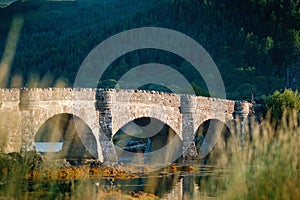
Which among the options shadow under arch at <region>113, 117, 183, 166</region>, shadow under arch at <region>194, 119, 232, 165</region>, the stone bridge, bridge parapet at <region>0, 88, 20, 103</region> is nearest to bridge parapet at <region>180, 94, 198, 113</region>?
the stone bridge

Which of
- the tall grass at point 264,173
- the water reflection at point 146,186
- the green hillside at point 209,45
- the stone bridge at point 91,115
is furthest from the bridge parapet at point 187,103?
the tall grass at point 264,173

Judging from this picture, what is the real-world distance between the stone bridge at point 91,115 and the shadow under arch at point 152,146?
0.47m

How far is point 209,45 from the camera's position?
3182 inches

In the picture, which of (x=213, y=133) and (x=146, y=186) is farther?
(x=213, y=133)

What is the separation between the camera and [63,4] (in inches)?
5782

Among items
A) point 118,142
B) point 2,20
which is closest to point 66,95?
point 118,142

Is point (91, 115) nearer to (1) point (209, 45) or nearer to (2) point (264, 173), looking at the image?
(2) point (264, 173)

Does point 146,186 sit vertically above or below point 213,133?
below

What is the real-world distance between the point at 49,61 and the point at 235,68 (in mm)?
28076

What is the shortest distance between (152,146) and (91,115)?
12354 millimetres

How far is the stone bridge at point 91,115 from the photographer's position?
31781 millimetres

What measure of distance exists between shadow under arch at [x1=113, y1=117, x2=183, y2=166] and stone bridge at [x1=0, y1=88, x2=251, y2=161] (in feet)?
1.54

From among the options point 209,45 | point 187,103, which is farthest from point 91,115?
point 209,45

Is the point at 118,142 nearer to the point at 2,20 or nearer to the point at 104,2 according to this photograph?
the point at 2,20
